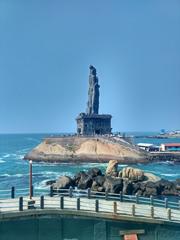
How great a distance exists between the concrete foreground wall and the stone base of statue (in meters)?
102

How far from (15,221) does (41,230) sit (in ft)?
5.35

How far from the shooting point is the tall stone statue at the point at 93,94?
14588 cm

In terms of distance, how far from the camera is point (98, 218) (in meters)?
22.8

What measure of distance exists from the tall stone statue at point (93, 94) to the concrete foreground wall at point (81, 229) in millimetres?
122828

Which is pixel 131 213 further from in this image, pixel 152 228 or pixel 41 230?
pixel 41 230

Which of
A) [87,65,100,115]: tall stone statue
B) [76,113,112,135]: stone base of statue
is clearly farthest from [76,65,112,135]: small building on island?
[87,65,100,115]: tall stone statue

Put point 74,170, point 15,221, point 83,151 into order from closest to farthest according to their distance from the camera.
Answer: point 15,221
point 74,170
point 83,151

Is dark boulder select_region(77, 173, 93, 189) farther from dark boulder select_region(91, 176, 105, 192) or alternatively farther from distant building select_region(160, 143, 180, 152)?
distant building select_region(160, 143, 180, 152)

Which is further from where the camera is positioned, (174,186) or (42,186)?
(42,186)

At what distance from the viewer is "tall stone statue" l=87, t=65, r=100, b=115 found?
14588cm

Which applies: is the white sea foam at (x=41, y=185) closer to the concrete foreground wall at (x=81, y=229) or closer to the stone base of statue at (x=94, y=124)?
the concrete foreground wall at (x=81, y=229)

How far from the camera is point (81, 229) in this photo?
22.8 m

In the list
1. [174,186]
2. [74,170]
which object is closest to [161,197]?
[174,186]

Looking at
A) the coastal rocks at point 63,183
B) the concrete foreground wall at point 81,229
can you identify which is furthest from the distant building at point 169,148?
the concrete foreground wall at point 81,229
